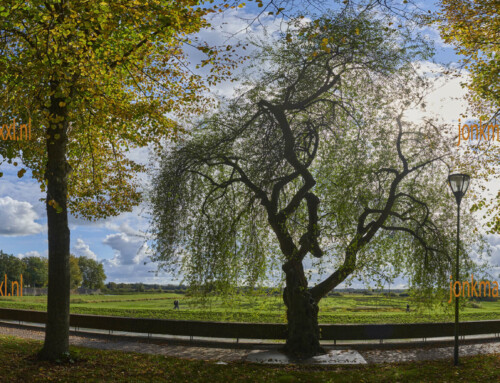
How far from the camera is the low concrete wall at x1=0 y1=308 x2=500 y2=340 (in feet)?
56.0

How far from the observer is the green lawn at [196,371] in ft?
34.8

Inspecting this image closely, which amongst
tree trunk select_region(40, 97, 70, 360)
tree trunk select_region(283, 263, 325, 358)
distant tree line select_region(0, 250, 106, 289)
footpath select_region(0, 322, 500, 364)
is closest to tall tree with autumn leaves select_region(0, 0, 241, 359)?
tree trunk select_region(40, 97, 70, 360)

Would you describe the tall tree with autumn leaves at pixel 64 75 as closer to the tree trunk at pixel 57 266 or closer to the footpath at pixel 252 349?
the tree trunk at pixel 57 266

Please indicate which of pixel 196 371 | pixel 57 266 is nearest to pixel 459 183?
pixel 196 371

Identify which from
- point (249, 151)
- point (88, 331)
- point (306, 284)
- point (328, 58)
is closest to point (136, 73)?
point (249, 151)

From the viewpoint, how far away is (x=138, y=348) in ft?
51.7

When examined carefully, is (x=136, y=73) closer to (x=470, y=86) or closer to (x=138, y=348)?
(x=138, y=348)

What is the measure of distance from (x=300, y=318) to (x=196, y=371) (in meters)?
5.01

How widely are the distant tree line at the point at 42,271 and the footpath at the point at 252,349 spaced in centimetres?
7940

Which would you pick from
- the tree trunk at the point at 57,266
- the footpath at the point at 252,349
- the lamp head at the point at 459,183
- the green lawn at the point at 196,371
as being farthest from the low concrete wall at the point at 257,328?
the lamp head at the point at 459,183

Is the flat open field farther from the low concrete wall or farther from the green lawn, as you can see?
the green lawn

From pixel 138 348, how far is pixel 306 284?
6.33 m

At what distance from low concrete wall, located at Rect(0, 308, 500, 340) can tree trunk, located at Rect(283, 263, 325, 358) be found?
1377mm

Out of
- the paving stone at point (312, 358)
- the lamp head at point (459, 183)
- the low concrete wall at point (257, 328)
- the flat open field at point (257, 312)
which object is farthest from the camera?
the low concrete wall at point (257, 328)
